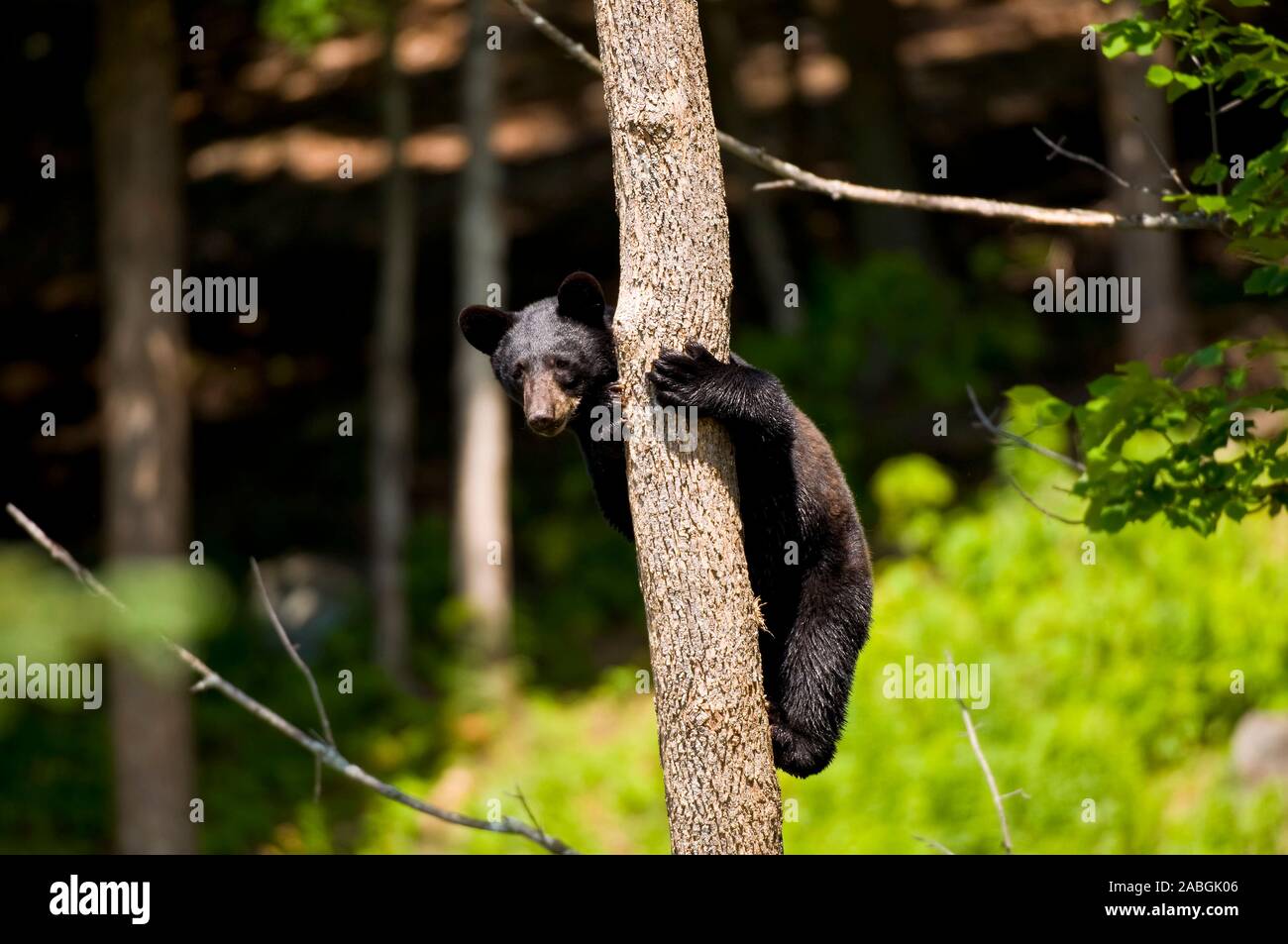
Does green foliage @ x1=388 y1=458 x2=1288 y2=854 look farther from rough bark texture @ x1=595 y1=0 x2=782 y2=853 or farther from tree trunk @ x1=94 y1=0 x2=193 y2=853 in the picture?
rough bark texture @ x1=595 y1=0 x2=782 y2=853

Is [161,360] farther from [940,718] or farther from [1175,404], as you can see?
[1175,404]

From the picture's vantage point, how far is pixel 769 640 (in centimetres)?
534

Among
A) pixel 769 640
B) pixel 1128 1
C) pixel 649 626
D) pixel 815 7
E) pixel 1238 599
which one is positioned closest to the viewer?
pixel 649 626

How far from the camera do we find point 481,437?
44.2 ft

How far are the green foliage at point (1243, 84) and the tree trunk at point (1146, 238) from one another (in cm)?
873

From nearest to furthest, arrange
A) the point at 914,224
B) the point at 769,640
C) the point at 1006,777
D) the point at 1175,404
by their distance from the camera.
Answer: the point at 1175,404, the point at 769,640, the point at 1006,777, the point at 914,224

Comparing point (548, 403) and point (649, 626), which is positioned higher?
point (548, 403)

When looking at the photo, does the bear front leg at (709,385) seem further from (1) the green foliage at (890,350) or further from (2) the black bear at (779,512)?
(1) the green foliage at (890,350)

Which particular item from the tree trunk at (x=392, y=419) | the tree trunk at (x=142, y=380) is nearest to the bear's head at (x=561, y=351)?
the tree trunk at (x=142, y=380)

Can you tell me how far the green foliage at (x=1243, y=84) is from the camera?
163 inches

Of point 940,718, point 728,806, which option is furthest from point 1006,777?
point 728,806

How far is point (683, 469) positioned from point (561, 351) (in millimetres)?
1256

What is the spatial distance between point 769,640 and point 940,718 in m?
6.46

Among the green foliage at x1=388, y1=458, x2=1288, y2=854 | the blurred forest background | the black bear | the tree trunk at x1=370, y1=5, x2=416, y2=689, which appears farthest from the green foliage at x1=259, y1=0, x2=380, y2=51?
the black bear
